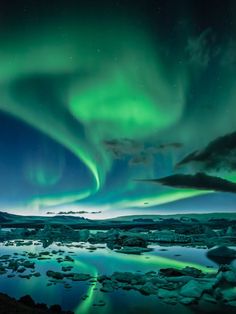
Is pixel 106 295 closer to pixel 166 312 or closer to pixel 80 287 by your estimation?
pixel 80 287

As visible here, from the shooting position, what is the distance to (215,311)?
8484 mm

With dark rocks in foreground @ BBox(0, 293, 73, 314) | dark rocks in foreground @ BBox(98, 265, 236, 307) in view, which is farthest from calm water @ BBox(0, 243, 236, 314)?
dark rocks in foreground @ BBox(0, 293, 73, 314)

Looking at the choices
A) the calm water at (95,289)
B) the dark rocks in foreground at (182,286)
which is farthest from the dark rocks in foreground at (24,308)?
the dark rocks in foreground at (182,286)

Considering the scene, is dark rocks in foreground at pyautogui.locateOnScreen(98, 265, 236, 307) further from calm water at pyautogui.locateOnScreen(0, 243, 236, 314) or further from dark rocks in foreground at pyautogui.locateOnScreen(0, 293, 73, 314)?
dark rocks in foreground at pyautogui.locateOnScreen(0, 293, 73, 314)

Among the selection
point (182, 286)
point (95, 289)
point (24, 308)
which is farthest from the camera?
point (95, 289)

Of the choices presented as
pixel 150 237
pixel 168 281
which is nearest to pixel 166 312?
pixel 168 281

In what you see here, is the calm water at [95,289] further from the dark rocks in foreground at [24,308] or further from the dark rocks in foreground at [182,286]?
the dark rocks in foreground at [24,308]

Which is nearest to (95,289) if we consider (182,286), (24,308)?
(182,286)

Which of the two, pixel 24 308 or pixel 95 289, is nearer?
pixel 24 308

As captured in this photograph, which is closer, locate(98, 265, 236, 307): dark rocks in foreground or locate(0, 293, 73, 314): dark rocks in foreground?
locate(0, 293, 73, 314): dark rocks in foreground

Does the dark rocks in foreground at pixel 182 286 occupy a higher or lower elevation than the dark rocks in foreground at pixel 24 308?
higher

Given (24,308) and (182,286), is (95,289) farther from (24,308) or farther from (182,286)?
(24,308)

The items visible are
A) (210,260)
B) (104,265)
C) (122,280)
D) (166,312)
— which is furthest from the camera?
(210,260)

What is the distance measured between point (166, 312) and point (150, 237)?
26.7 meters
